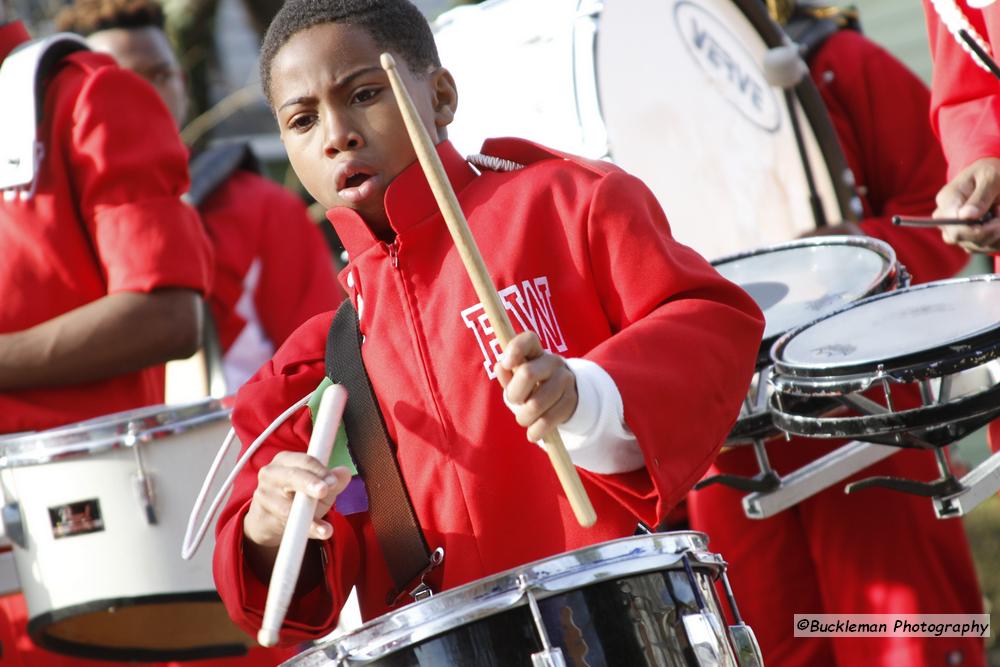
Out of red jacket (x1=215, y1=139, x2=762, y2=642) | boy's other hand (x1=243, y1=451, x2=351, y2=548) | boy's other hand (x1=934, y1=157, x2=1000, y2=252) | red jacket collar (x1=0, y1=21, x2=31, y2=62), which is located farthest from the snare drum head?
red jacket collar (x1=0, y1=21, x2=31, y2=62)

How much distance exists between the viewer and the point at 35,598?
311 cm

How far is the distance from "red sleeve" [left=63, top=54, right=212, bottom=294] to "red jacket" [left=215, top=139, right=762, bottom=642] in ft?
3.49

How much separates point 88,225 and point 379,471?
4.30 ft

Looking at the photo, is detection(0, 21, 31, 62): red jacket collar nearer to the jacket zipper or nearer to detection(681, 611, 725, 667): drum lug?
the jacket zipper

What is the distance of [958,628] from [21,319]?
207 cm

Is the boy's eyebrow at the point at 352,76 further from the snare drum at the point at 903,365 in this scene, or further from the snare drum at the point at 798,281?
the snare drum at the point at 798,281

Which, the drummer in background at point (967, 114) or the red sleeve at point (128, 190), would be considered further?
the red sleeve at point (128, 190)

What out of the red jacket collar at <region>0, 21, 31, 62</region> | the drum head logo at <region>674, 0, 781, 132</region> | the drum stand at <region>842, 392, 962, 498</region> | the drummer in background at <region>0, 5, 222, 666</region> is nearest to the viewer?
Result: the drum stand at <region>842, 392, 962, 498</region>

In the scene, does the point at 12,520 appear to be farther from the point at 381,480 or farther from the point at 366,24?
the point at 366,24

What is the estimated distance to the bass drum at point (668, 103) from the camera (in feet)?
11.0

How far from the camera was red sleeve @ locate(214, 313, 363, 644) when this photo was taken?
229 centimetres

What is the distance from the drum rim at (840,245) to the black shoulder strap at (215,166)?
8.78ft

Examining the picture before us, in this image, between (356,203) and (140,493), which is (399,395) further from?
(140,493)

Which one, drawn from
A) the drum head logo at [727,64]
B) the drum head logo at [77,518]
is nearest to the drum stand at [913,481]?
the drum head logo at [727,64]
